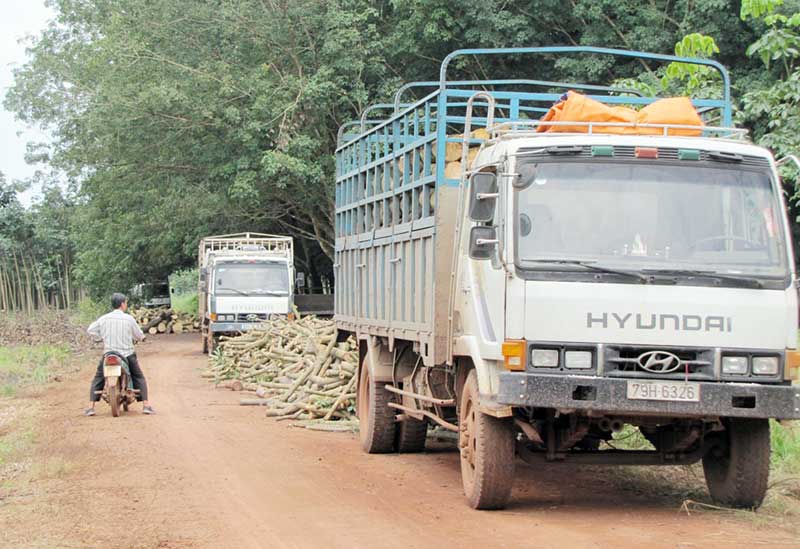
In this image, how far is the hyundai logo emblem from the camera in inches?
288

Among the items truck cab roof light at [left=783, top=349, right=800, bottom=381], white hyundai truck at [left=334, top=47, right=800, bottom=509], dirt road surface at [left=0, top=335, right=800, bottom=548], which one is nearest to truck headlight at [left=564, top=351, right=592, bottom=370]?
white hyundai truck at [left=334, top=47, right=800, bottom=509]

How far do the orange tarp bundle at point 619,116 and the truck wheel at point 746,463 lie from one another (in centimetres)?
223

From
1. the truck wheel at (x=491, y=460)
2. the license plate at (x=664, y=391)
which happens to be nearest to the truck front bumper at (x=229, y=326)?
the truck wheel at (x=491, y=460)

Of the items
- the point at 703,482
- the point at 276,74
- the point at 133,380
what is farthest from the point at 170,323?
the point at 703,482

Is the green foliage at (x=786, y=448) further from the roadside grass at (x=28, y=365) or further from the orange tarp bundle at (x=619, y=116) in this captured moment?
the roadside grass at (x=28, y=365)

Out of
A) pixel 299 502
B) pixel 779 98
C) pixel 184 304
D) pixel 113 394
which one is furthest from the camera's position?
pixel 184 304

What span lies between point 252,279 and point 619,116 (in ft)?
62.7

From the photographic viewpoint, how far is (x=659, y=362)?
24.1 ft

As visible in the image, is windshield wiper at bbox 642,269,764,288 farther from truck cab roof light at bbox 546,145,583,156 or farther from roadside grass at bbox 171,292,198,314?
roadside grass at bbox 171,292,198,314

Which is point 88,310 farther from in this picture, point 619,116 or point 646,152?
point 646,152

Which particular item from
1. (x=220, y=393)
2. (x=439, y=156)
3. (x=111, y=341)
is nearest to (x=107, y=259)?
(x=220, y=393)

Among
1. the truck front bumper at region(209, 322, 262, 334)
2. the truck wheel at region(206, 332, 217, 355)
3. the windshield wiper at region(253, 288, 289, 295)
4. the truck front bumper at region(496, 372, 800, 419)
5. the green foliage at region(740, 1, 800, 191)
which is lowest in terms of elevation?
the truck wheel at region(206, 332, 217, 355)

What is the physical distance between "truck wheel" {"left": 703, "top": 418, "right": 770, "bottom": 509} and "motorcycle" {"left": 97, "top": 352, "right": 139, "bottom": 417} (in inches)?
342

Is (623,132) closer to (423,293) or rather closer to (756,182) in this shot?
(756,182)
